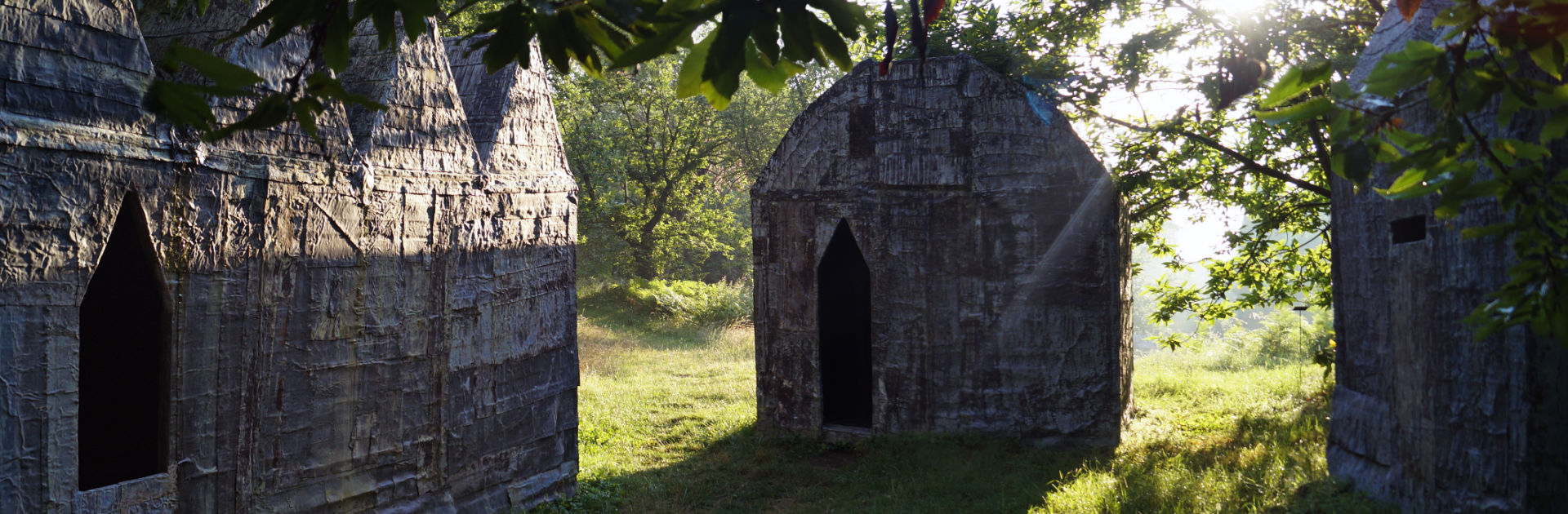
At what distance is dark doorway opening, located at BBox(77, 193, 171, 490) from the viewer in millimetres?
4840

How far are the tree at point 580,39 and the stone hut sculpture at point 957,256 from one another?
→ 737 centimetres

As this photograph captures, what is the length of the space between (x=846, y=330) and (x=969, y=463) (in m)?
3.35

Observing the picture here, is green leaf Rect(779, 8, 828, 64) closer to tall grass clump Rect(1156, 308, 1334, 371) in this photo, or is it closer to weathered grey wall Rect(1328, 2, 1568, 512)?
weathered grey wall Rect(1328, 2, 1568, 512)

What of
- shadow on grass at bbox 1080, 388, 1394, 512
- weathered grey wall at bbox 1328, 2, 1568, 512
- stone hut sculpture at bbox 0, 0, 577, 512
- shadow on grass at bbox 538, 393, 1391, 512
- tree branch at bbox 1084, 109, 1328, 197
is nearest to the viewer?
stone hut sculpture at bbox 0, 0, 577, 512

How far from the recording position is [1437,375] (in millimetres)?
4844

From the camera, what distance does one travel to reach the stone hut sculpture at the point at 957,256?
894 cm

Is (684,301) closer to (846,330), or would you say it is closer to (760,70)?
(846,330)

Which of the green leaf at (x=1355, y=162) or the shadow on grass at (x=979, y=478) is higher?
the green leaf at (x=1355, y=162)

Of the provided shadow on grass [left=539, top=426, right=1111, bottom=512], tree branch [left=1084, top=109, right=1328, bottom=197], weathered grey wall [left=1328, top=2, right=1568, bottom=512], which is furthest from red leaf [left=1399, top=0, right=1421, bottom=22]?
tree branch [left=1084, top=109, right=1328, bottom=197]

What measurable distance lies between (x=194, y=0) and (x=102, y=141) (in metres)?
1.35

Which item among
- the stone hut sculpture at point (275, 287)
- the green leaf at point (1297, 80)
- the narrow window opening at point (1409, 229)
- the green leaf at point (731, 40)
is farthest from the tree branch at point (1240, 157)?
the green leaf at point (731, 40)

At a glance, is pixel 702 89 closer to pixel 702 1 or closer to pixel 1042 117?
pixel 702 1

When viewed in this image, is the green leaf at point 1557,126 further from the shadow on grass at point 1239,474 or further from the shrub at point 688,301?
the shrub at point 688,301

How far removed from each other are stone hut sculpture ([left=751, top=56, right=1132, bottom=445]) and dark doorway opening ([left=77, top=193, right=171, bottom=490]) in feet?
19.4
